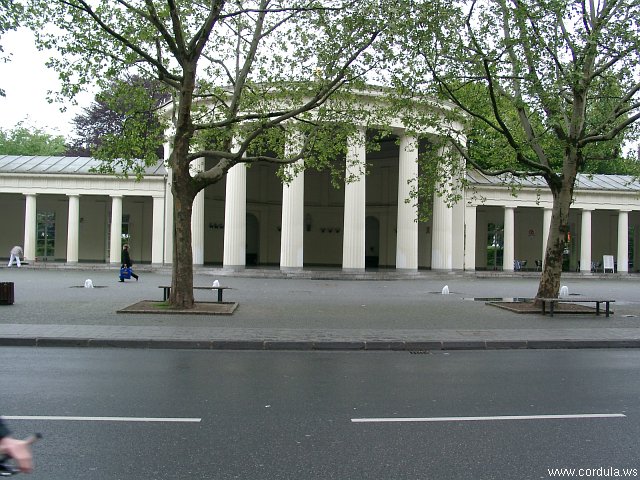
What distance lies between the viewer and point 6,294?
15.6m

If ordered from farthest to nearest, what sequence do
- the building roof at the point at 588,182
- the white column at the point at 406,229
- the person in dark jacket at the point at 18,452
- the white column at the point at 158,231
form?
the building roof at the point at 588,182, the white column at the point at 158,231, the white column at the point at 406,229, the person in dark jacket at the point at 18,452

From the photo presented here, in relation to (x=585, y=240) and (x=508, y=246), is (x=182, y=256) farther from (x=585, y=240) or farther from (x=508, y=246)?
(x=585, y=240)

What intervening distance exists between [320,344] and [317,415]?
16.1 ft

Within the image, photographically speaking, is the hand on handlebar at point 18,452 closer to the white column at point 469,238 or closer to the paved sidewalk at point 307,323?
the paved sidewalk at point 307,323

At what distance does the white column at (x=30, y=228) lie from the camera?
119ft

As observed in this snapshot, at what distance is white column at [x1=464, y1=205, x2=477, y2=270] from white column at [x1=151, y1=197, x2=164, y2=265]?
20.7 metres

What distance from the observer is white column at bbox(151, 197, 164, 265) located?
37.1 metres

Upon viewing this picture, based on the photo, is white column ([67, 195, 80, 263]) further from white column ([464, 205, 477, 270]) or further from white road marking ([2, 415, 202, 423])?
white road marking ([2, 415, 202, 423])

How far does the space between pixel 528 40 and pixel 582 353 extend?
27.7 feet

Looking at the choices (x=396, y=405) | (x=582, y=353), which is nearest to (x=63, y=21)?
(x=396, y=405)

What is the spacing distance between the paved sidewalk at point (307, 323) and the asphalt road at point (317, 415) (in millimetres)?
1087

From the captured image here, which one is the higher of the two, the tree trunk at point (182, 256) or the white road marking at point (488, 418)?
the tree trunk at point (182, 256)

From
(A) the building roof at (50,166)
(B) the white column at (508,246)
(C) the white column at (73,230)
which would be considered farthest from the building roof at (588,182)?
(C) the white column at (73,230)

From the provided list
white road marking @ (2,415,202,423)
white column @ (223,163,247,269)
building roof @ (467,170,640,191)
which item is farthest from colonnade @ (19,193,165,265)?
white road marking @ (2,415,202,423)
